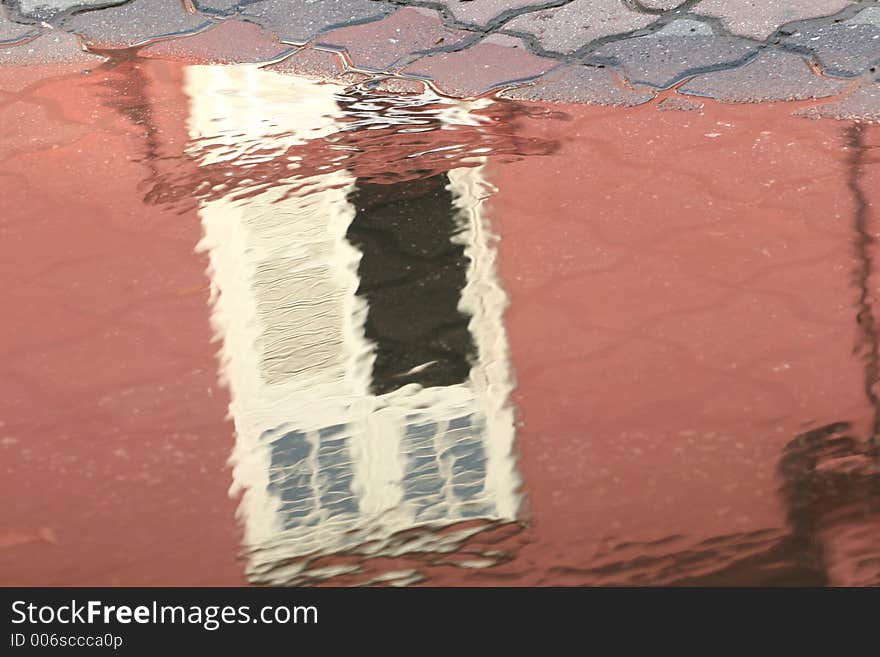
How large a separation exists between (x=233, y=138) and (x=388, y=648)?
1.40 meters

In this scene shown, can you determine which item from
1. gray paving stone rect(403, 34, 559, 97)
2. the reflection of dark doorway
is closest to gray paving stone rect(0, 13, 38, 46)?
gray paving stone rect(403, 34, 559, 97)

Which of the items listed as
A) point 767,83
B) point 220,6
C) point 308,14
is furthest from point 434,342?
point 220,6

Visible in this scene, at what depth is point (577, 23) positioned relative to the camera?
9.04ft

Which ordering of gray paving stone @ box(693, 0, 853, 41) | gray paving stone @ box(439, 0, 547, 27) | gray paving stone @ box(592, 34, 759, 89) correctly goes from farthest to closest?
gray paving stone @ box(439, 0, 547, 27) → gray paving stone @ box(693, 0, 853, 41) → gray paving stone @ box(592, 34, 759, 89)

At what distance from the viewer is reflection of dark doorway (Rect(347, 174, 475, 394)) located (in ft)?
5.95

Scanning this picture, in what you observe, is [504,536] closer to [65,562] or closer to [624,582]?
[624,582]

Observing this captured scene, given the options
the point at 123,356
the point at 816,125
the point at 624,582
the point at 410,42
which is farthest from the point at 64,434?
the point at 816,125

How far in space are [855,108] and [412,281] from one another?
1.10 meters

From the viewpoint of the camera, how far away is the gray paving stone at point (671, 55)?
2531 mm

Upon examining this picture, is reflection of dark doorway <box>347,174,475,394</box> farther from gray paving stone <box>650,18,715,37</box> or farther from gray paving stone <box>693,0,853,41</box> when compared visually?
gray paving stone <box>693,0,853,41</box>

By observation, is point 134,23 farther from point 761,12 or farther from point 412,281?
point 761,12

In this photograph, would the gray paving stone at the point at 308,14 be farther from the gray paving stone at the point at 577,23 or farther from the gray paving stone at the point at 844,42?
the gray paving stone at the point at 844,42

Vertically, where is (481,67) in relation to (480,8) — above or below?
below

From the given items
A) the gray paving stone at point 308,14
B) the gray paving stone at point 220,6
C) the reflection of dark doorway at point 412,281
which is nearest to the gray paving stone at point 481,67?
the gray paving stone at point 308,14
